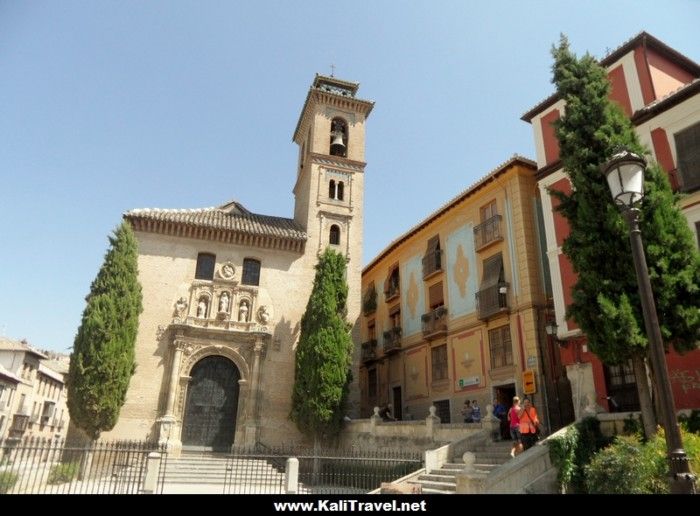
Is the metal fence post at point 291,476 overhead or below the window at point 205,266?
below

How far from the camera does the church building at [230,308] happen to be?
768 inches

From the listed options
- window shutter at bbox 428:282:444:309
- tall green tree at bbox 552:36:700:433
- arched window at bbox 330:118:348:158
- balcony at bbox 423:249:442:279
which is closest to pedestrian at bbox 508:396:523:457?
tall green tree at bbox 552:36:700:433

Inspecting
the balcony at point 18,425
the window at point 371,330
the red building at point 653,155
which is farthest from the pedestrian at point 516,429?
the balcony at point 18,425

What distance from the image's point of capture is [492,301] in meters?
18.3

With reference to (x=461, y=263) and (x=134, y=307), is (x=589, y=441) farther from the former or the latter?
(x=134, y=307)

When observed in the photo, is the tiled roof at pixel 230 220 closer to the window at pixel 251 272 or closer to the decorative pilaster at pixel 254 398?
the window at pixel 251 272

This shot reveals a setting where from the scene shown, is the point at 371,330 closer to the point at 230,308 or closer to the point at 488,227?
the point at 230,308

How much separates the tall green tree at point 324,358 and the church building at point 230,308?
157cm

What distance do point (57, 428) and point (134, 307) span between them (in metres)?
41.6

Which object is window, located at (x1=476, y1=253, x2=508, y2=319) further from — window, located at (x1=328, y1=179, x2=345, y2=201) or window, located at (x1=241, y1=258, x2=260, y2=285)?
window, located at (x1=241, y1=258, x2=260, y2=285)

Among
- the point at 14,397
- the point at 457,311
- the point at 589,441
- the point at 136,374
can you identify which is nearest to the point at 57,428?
the point at 14,397

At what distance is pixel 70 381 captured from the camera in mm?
17359

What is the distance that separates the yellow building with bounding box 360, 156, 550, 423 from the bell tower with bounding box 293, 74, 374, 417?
3.10 m

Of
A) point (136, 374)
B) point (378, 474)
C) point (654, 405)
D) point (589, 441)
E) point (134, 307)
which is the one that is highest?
point (134, 307)
